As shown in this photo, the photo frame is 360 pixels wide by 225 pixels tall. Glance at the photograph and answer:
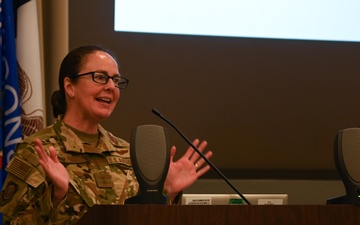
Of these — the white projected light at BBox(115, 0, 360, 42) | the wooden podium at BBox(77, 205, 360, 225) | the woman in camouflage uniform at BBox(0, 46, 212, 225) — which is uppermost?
the white projected light at BBox(115, 0, 360, 42)

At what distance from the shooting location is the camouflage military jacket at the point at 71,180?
2.10 meters

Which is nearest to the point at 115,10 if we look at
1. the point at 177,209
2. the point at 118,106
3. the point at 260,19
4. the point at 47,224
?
the point at 118,106

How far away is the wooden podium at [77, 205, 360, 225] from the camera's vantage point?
1.30m

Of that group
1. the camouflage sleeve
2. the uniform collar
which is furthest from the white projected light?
the camouflage sleeve

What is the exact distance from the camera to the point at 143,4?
10.3ft

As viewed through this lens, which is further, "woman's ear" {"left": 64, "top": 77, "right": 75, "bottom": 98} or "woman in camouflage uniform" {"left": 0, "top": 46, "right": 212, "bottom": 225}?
"woman's ear" {"left": 64, "top": 77, "right": 75, "bottom": 98}

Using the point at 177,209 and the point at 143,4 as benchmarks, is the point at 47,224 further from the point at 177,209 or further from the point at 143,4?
the point at 143,4

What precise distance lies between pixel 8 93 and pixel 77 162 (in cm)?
67

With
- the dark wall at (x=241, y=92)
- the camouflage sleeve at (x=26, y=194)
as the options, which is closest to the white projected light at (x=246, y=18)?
the dark wall at (x=241, y=92)

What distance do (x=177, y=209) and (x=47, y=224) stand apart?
89 cm

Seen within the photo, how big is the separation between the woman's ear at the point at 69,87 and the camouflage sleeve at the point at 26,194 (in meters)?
0.32

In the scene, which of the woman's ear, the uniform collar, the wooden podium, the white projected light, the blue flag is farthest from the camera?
the white projected light

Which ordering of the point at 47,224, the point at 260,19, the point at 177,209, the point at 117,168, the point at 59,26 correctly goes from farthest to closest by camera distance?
the point at 260,19, the point at 59,26, the point at 117,168, the point at 47,224, the point at 177,209

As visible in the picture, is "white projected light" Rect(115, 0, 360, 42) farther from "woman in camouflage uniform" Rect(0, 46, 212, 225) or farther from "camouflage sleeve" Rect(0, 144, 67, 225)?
"camouflage sleeve" Rect(0, 144, 67, 225)
